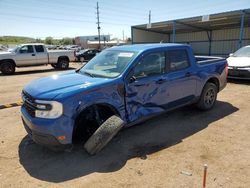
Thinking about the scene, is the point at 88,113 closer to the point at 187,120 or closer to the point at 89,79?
the point at 89,79

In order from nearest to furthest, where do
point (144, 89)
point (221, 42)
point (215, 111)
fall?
point (144, 89)
point (215, 111)
point (221, 42)

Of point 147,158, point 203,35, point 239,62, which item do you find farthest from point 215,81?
point 203,35

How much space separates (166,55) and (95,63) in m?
1.52

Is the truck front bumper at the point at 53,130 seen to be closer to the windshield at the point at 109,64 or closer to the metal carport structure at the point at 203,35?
the windshield at the point at 109,64

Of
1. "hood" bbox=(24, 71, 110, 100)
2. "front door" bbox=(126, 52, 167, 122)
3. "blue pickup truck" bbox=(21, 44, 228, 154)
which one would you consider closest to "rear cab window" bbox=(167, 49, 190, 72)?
"blue pickup truck" bbox=(21, 44, 228, 154)

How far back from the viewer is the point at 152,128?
4.85 m

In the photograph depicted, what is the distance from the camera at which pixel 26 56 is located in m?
15.3

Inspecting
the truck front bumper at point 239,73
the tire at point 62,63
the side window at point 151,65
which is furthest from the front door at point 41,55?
the side window at point 151,65

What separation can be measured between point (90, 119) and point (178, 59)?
2.40 metres

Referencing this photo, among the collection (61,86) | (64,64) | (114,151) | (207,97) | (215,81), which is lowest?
(114,151)

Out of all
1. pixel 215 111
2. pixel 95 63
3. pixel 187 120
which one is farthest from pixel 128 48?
pixel 215 111

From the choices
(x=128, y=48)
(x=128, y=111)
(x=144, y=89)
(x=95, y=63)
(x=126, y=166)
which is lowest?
(x=126, y=166)

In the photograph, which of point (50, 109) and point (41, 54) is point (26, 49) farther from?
point (50, 109)

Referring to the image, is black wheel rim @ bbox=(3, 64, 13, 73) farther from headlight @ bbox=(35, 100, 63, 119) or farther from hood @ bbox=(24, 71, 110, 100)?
headlight @ bbox=(35, 100, 63, 119)
